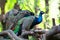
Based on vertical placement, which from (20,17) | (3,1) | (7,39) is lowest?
(7,39)

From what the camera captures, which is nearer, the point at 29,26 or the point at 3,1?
the point at 29,26

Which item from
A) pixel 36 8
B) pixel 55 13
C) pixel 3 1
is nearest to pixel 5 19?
pixel 3 1

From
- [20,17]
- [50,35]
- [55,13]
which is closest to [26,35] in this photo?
[20,17]

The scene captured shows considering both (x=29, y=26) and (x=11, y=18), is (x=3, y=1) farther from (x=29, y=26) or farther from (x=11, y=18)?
(x=29, y=26)

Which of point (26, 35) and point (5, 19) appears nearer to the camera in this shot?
point (26, 35)

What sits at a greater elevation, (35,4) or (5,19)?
(35,4)

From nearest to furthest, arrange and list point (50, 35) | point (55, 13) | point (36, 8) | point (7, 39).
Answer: point (50, 35) < point (7, 39) < point (36, 8) < point (55, 13)

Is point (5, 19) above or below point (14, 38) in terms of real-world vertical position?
above

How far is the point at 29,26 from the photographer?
367 centimetres

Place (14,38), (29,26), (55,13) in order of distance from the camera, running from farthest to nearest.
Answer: (55,13)
(29,26)
(14,38)

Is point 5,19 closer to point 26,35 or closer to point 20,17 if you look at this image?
point 20,17

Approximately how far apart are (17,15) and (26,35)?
0.63 m

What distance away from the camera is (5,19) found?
4.14m

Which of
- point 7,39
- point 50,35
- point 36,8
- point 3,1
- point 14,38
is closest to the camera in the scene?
point 50,35
